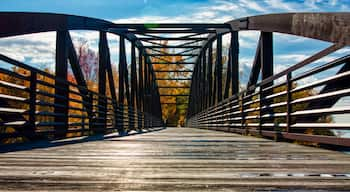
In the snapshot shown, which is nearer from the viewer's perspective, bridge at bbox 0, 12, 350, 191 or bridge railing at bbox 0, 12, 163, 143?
bridge at bbox 0, 12, 350, 191

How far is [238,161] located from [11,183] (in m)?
1.61

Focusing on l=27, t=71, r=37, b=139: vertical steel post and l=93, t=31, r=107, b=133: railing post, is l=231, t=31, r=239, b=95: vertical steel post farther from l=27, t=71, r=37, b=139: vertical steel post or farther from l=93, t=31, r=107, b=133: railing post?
l=27, t=71, r=37, b=139: vertical steel post

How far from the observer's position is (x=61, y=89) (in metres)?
6.52

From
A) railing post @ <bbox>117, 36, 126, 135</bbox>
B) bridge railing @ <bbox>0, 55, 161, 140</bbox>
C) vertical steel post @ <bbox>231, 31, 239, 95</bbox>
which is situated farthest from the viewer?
railing post @ <bbox>117, 36, 126, 135</bbox>

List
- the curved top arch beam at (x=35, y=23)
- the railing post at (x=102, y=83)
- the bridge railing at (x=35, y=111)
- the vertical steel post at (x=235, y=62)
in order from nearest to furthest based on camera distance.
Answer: the bridge railing at (x=35, y=111) < the curved top arch beam at (x=35, y=23) < the railing post at (x=102, y=83) < the vertical steel post at (x=235, y=62)

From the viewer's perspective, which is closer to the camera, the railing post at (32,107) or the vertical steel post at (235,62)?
the railing post at (32,107)

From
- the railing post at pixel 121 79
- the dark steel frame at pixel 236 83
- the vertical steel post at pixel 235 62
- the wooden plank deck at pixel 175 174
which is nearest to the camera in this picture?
the wooden plank deck at pixel 175 174

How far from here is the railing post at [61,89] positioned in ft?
20.6

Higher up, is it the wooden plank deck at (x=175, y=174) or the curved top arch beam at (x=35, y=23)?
the curved top arch beam at (x=35, y=23)

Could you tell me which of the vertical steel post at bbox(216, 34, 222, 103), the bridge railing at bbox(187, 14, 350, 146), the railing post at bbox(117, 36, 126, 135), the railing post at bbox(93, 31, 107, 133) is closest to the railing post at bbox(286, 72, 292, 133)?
the bridge railing at bbox(187, 14, 350, 146)

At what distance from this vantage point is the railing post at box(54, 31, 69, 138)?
20.6ft

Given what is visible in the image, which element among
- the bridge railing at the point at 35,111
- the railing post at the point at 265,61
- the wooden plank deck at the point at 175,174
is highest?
the railing post at the point at 265,61

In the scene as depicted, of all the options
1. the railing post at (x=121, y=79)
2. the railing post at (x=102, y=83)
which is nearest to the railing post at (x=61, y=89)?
the railing post at (x=102, y=83)

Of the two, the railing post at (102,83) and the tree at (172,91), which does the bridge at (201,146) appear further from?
the tree at (172,91)
